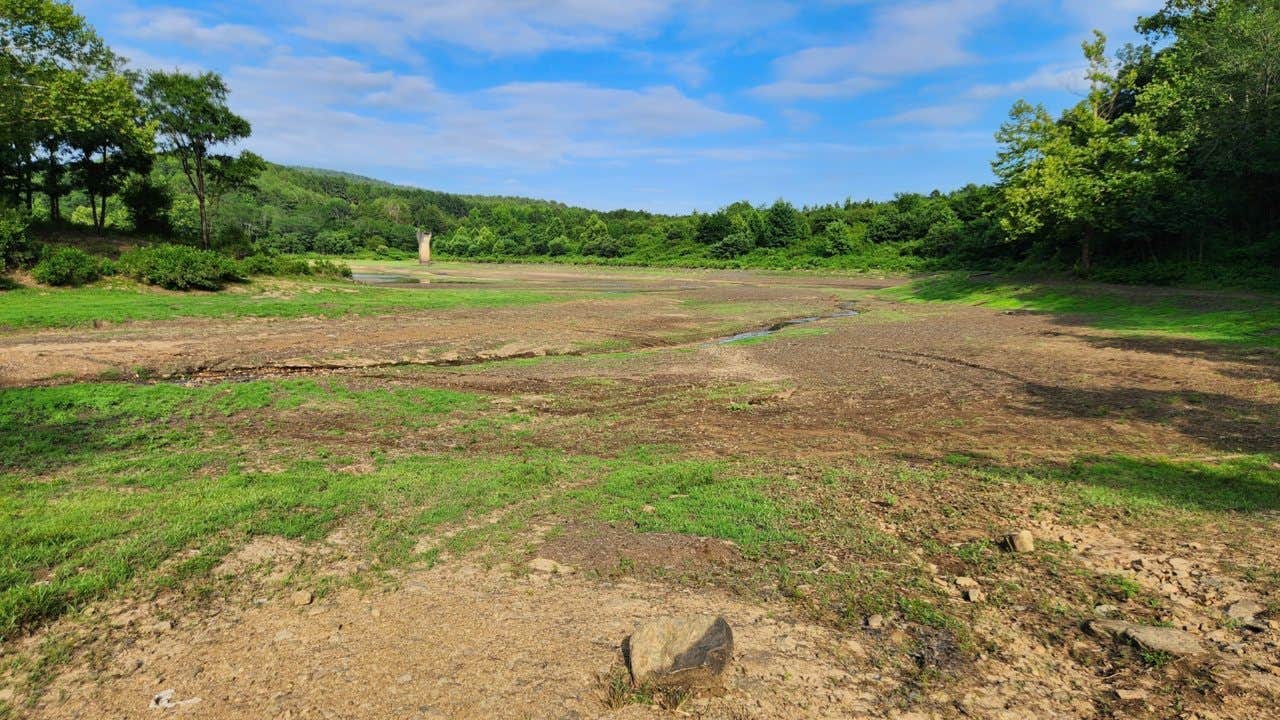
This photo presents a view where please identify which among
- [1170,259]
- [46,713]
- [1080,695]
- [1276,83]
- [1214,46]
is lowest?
[46,713]

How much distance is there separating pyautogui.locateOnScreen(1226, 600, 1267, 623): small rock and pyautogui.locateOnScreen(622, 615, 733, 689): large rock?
373 cm

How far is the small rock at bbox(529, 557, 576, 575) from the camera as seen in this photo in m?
5.45

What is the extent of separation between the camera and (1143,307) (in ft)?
87.9

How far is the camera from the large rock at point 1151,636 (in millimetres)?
4090

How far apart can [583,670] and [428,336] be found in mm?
18009

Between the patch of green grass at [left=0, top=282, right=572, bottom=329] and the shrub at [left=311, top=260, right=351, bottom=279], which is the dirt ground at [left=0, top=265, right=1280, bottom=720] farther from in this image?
the shrub at [left=311, top=260, right=351, bottom=279]

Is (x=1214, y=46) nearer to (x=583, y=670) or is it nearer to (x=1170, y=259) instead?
(x=1170, y=259)

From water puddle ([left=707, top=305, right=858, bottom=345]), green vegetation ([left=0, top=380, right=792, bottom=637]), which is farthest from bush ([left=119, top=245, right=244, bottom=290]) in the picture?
water puddle ([left=707, top=305, right=858, bottom=345])

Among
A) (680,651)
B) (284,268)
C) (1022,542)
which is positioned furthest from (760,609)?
(284,268)

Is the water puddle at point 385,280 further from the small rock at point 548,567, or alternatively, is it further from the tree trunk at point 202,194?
the small rock at point 548,567

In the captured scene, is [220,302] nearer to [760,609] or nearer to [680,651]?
[760,609]

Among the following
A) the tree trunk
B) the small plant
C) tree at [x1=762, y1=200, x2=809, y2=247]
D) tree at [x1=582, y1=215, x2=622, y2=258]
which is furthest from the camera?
tree at [x1=582, y1=215, x2=622, y2=258]

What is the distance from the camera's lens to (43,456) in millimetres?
8188

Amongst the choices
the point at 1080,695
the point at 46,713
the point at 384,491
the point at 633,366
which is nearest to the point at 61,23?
the point at 633,366
